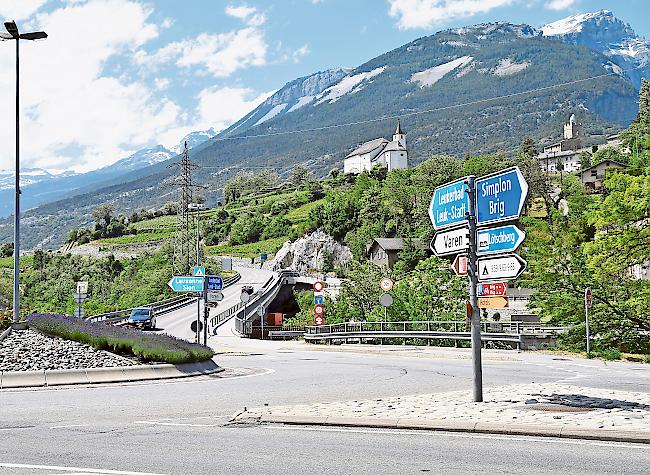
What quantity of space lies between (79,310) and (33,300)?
68976 millimetres

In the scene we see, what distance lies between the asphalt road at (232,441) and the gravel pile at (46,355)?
182cm

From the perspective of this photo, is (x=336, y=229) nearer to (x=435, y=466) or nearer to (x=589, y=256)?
(x=589, y=256)

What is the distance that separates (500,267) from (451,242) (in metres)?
1.39

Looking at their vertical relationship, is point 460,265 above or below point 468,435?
above

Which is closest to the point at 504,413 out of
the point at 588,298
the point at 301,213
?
the point at 588,298

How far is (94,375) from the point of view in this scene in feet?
62.4

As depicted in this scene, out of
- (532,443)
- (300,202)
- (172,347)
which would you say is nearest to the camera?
(532,443)

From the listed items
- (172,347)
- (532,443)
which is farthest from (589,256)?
(532,443)

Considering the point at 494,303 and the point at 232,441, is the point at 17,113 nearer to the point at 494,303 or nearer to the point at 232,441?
the point at 494,303

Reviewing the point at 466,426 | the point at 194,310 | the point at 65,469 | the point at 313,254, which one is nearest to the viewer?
the point at 65,469

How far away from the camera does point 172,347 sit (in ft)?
73.1

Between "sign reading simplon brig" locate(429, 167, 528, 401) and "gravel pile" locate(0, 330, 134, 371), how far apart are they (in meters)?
10.2

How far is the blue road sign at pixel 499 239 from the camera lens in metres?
12.5

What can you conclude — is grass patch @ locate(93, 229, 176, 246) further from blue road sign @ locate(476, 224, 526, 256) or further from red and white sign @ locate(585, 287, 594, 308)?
blue road sign @ locate(476, 224, 526, 256)
